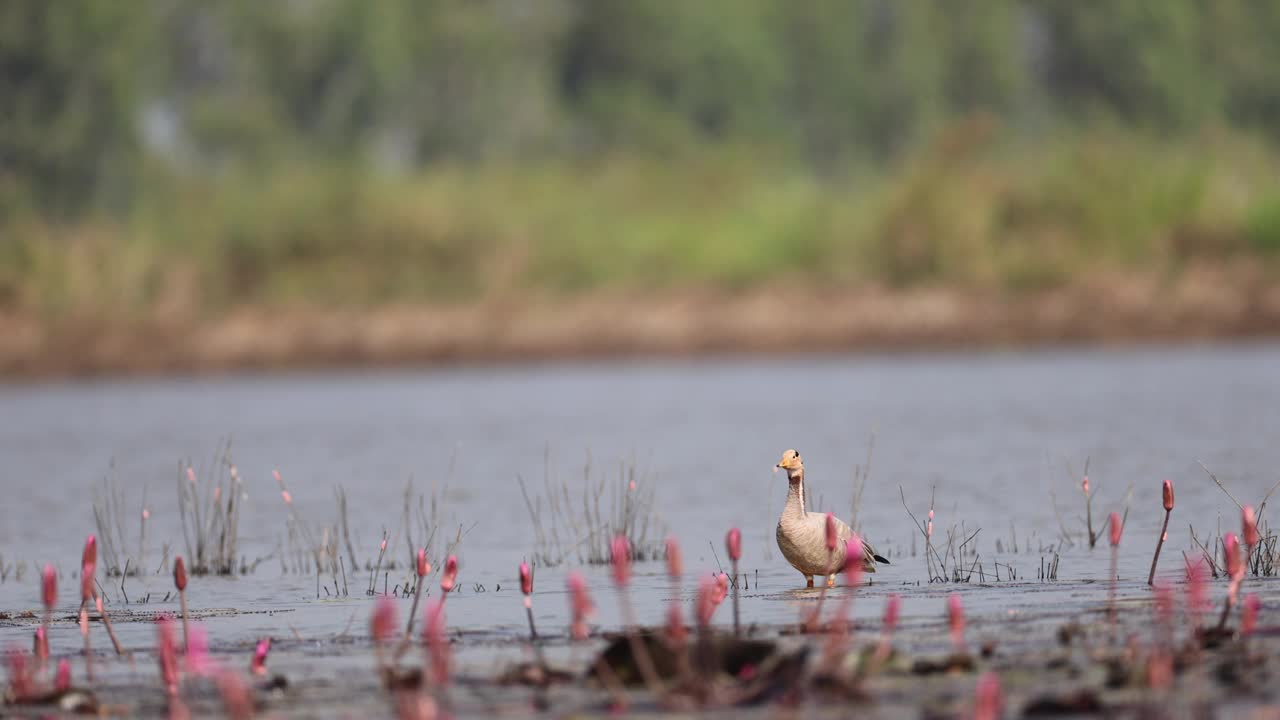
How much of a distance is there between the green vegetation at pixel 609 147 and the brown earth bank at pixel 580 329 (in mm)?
621

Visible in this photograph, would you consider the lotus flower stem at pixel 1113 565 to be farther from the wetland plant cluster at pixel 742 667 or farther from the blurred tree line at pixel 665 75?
the blurred tree line at pixel 665 75

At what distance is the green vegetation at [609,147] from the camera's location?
173ft

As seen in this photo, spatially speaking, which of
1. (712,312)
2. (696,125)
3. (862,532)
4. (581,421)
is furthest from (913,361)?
(696,125)

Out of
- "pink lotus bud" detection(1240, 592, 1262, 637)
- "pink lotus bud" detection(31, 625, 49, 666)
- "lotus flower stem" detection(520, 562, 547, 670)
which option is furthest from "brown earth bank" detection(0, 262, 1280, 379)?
"pink lotus bud" detection(31, 625, 49, 666)

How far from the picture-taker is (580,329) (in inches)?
2094

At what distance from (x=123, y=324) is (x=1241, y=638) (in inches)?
1780

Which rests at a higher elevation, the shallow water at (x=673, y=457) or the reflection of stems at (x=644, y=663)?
the shallow water at (x=673, y=457)

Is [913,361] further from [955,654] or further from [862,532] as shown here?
[955,654]

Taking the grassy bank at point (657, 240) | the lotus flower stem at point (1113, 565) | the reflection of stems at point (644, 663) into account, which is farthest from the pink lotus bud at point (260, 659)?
the grassy bank at point (657, 240)

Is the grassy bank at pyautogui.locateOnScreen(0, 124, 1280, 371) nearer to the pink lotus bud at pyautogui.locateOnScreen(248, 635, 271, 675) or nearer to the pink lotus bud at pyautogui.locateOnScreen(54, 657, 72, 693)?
the pink lotus bud at pyautogui.locateOnScreen(248, 635, 271, 675)

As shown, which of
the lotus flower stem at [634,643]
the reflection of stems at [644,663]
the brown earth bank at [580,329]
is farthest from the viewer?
the brown earth bank at [580,329]

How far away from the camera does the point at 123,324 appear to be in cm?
5334

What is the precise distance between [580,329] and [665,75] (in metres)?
53.4

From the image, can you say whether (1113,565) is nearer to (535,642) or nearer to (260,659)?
(535,642)
